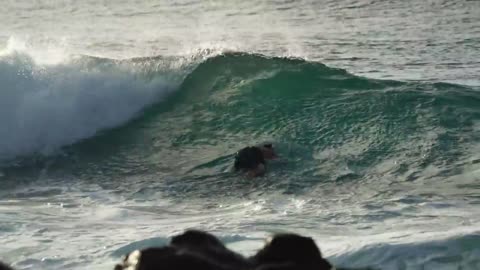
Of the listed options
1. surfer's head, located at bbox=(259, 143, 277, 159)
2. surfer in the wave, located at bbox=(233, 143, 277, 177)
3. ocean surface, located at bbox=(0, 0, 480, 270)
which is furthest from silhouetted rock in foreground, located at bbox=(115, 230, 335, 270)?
surfer's head, located at bbox=(259, 143, 277, 159)

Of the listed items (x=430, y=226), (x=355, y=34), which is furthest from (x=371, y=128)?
(x=355, y=34)

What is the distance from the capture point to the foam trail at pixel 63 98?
1505 cm

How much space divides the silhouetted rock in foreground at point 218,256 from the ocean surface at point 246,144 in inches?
106

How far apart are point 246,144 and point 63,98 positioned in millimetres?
4310

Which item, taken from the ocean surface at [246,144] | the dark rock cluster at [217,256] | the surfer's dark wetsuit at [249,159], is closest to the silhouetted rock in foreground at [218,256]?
the dark rock cluster at [217,256]

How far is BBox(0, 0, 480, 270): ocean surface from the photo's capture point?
7242mm

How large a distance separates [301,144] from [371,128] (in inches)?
46.6

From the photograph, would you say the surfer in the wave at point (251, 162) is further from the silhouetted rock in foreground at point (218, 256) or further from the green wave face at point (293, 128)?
the silhouetted rock in foreground at point (218, 256)

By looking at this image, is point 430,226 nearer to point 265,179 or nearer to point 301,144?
point 265,179

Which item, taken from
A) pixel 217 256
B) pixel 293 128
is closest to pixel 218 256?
pixel 217 256

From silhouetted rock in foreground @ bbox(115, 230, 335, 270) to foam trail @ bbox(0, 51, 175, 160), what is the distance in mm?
11063

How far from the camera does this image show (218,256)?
3.32 meters

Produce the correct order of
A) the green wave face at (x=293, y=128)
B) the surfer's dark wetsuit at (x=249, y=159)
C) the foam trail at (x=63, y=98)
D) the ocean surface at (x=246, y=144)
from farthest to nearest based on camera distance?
1. the foam trail at (x=63, y=98)
2. the green wave face at (x=293, y=128)
3. the surfer's dark wetsuit at (x=249, y=159)
4. the ocean surface at (x=246, y=144)

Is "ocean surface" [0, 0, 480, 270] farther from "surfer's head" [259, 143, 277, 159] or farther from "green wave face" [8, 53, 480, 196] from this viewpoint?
"surfer's head" [259, 143, 277, 159]
